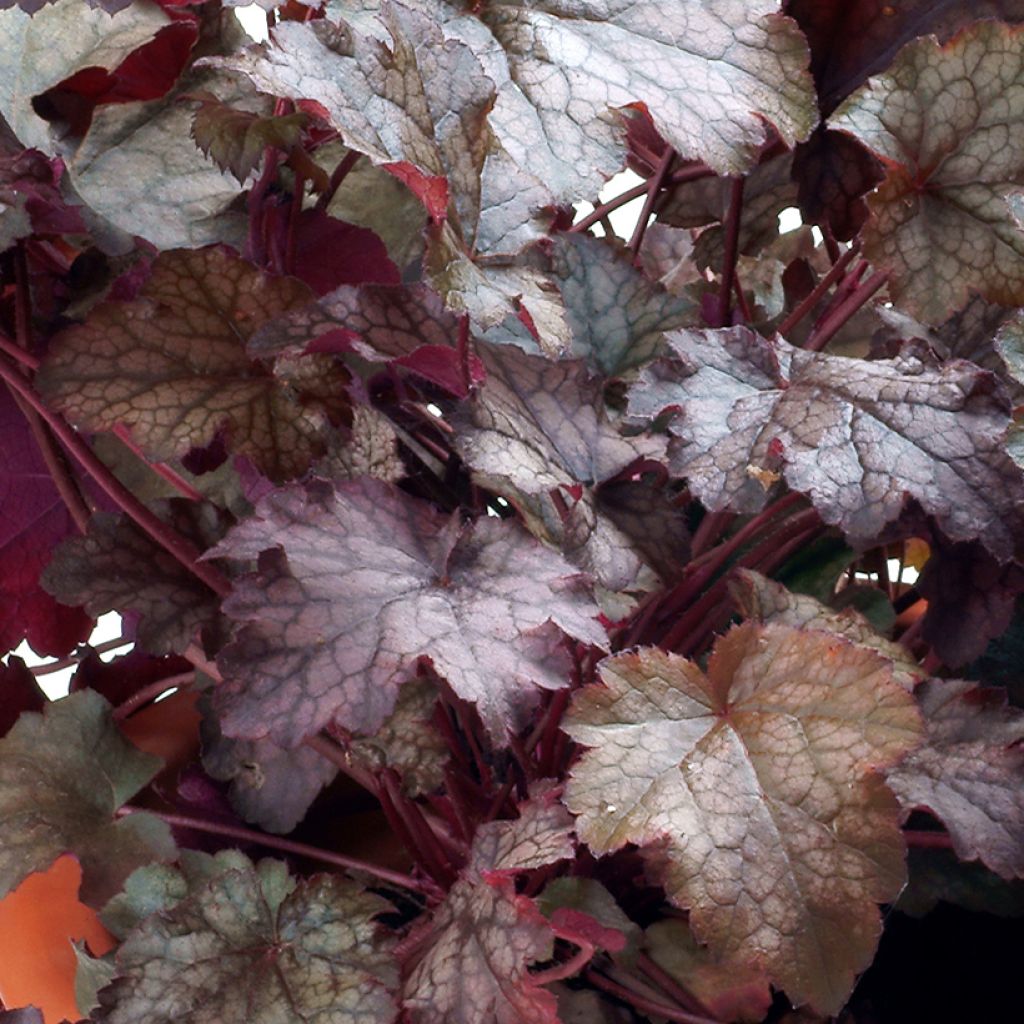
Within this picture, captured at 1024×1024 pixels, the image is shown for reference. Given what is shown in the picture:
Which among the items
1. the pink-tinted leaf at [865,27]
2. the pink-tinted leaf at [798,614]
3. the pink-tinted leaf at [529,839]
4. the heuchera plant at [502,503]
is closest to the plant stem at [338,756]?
the heuchera plant at [502,503]

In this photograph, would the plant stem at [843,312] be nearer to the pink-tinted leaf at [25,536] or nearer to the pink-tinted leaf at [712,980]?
the pink-tinted leaf at [712,980]

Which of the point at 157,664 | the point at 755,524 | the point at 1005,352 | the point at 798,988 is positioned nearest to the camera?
the point at 798,988

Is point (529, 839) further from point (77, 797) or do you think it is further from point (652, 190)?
point (652, 190)

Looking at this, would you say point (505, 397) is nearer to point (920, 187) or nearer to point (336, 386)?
point (336, 386)

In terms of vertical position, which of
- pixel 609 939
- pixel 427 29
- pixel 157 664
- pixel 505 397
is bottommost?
pixel 157 664

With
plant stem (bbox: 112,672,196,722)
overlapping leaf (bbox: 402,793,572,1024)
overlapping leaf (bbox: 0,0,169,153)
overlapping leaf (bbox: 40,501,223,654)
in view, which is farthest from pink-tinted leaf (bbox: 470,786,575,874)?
overlapping leaf (bbox: 0,0,169,153)

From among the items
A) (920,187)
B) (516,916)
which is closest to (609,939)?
(516,916)

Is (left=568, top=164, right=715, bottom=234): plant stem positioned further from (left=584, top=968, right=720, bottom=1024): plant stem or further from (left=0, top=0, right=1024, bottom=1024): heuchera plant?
(left=584, top=968, right=720, bottom=1024): plant stem
